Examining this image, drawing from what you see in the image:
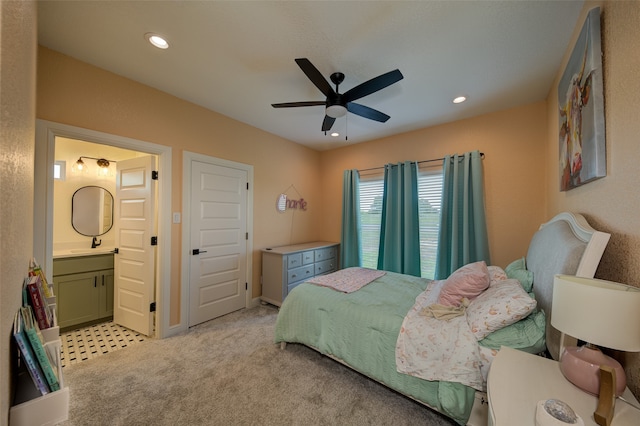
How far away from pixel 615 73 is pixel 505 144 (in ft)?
6.37

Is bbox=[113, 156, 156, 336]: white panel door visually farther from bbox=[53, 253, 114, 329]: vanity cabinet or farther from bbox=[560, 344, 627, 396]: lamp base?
bbox=[560, 344, 627, 396]: lamp base

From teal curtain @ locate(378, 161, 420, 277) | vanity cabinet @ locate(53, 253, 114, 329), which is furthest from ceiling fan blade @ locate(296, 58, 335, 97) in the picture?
vanity cabinet @ locate(53, 253, 114, 329)

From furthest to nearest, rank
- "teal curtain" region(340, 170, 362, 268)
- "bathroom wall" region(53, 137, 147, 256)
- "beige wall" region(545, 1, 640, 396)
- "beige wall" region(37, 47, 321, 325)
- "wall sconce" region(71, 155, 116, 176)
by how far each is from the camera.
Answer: "teal curtain" region(340, 170, 362, 268), "wall sconce" region(71, 155, 116, 176), "bathroom wall" region(53, 137, 147, 256), "beige wall" region(37, 47, 321, 325), "beige wall" region(545, 1, 640, 396)

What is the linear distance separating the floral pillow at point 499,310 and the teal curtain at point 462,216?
5.13 ft

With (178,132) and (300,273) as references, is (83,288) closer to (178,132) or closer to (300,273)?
(178,132)

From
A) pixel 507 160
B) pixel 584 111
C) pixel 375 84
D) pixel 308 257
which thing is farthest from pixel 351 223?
pixel 584 111

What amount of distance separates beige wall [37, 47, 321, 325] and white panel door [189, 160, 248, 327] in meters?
0.18

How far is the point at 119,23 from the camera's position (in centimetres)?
169

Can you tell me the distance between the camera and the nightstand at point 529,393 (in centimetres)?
80

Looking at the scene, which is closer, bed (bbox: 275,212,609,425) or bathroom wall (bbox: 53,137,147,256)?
bed (bbox: 275,212,609,425)

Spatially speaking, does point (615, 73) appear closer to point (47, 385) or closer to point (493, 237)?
point (493, 237)

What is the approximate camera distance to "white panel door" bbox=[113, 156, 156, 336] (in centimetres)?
261

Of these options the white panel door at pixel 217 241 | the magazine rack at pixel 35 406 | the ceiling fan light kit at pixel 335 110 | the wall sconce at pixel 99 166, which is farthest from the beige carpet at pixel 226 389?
the wall sconce at pixel 99 166

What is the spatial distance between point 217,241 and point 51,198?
154 cm
